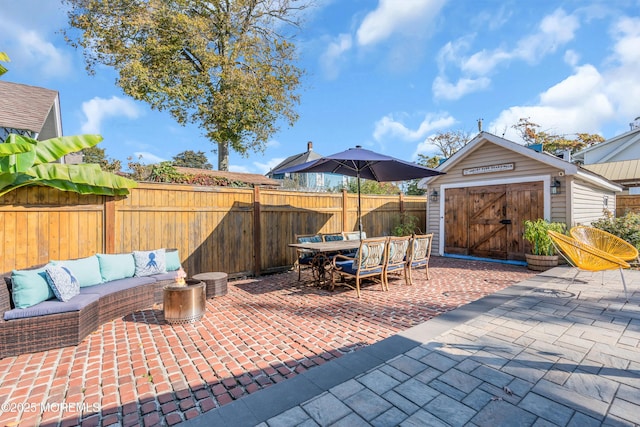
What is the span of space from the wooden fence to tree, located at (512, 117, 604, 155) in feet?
65.7

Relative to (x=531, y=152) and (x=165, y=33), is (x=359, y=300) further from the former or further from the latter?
(x=165, y=33)

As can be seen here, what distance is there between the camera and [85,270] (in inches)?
159

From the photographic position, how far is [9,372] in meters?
2.68

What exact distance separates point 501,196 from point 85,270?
9.79 meters

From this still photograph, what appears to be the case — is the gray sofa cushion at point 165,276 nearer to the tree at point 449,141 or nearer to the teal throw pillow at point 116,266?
the teal throw pillow at point 116,266

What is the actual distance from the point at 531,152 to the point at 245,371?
340 inches

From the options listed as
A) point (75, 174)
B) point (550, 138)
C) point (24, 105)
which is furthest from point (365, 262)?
point (550, 138)

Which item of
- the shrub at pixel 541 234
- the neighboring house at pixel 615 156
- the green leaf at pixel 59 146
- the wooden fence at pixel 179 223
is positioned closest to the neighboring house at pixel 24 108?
the wooden fence at pixel 179 223

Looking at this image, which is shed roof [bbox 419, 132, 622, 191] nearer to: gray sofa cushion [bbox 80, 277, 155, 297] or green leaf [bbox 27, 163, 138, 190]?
gray sofa cushion [bbox 80, 277, 155, 297]

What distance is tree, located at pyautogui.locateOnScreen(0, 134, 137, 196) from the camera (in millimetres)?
3551

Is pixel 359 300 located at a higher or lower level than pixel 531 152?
lower

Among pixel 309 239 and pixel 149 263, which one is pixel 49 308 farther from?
pixel 309 239

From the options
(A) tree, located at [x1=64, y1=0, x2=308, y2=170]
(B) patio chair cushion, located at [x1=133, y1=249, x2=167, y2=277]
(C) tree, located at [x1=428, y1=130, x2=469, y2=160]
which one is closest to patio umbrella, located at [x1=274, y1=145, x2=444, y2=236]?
(B) patio chair cushion, located at [x1=133, y1=249, x2=167, y2=277]

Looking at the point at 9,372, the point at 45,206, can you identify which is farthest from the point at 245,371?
the point at 45,206
